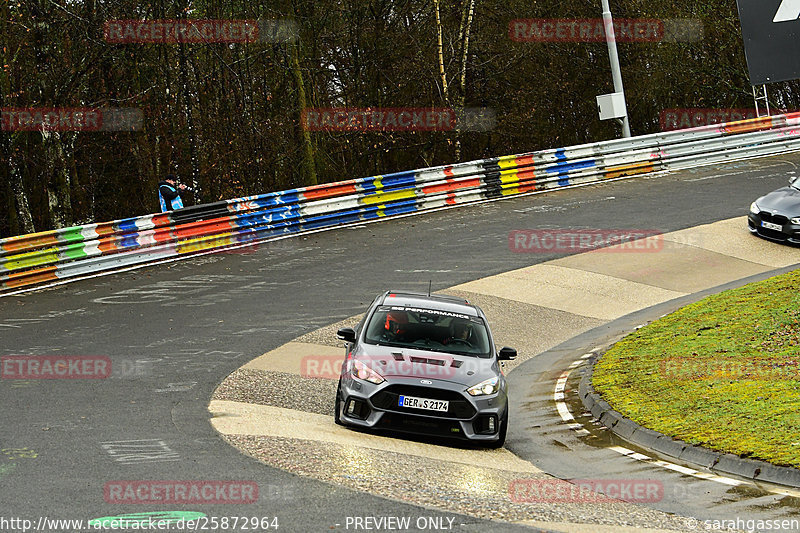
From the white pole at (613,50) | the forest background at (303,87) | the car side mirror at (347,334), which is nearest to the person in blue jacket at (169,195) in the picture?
the forest background at (303,87)

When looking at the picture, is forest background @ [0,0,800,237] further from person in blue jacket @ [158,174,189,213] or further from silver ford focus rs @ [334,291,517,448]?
silver ford focus rs @ [334,291,517,448]

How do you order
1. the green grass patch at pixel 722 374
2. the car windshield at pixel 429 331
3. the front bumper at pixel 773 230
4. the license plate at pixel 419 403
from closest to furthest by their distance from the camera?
the green grass patch at pixel 722 374, the license plate at pixel 419 403, the car windshield at pixel 429 331, the front bumper at pixel 773 230

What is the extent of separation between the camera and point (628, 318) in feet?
57.8

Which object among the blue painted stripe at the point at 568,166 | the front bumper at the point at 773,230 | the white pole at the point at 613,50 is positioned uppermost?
the white pole at the point at 613,50

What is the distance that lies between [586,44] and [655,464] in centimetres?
2888

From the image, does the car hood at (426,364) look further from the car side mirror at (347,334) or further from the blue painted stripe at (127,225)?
the blue painted stripe at (127,225)

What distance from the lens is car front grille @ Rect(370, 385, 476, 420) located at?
10.6m

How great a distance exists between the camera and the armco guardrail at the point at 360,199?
64.3ft

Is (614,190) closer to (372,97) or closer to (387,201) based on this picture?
(387,201)

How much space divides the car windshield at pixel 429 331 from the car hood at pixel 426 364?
0.19 meters

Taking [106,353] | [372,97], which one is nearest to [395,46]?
[372,97]

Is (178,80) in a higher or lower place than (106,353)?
higher

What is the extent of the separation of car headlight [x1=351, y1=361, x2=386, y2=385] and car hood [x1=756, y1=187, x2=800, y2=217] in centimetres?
1345

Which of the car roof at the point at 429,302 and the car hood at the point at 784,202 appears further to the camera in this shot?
the car hood at the point at 784,202
